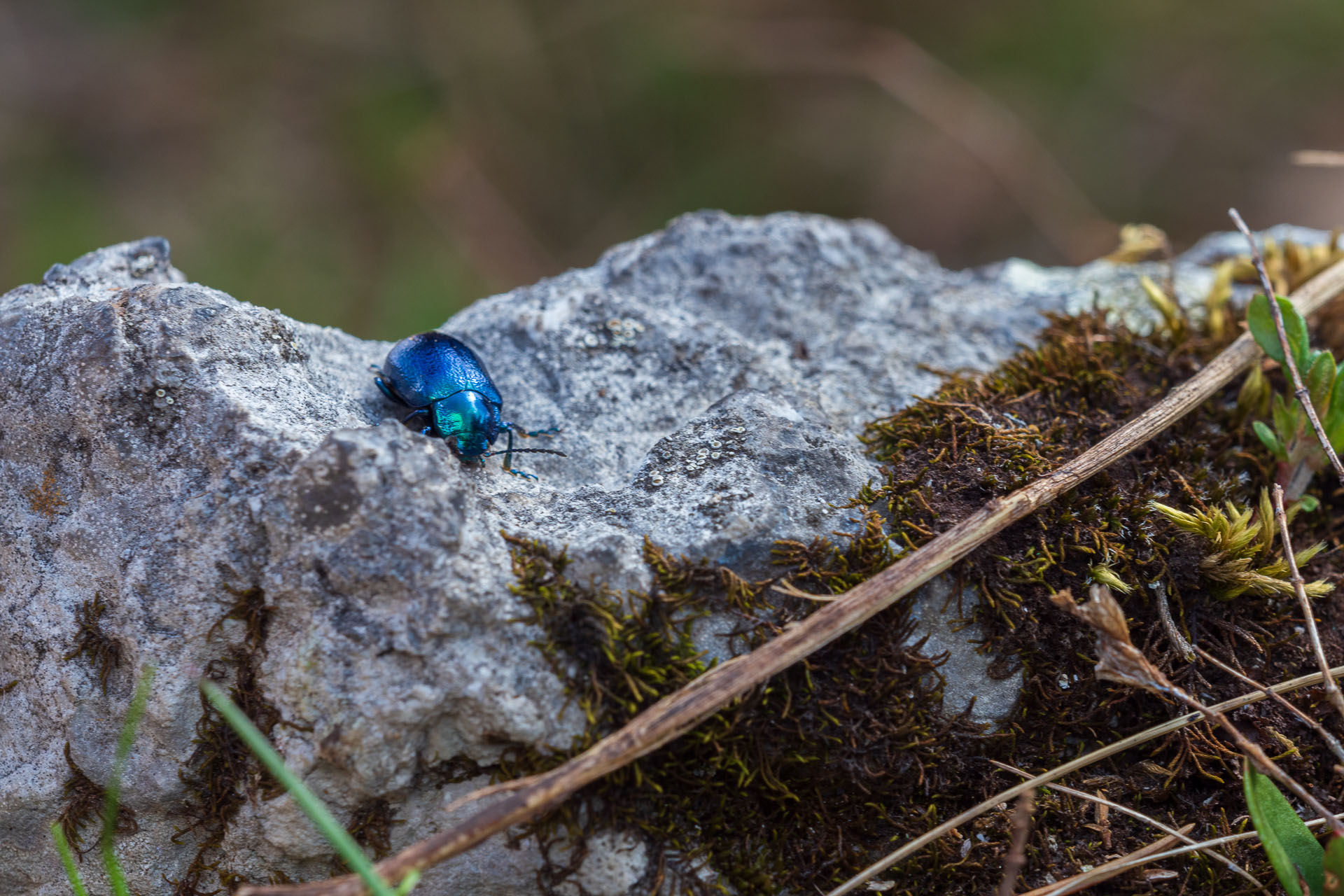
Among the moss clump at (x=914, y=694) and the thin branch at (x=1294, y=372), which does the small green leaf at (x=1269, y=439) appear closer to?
the thin branch at (x=1294, y=372)

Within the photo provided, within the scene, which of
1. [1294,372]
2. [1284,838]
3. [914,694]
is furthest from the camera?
[1294,372]

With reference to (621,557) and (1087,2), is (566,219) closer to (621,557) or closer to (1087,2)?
(1087,2)

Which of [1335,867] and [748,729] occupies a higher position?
[748,729]

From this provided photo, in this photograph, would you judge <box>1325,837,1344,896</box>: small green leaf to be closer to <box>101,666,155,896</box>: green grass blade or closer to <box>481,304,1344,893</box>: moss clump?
<box>481,304,1344,893</box>: moss clump

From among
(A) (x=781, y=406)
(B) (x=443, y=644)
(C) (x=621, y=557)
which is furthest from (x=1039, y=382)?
(B) (x=443, y=644)

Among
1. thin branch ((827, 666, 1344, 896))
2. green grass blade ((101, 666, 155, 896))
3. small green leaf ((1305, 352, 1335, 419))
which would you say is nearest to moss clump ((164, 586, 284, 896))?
green grass blade ((101, 666, 155, 896))

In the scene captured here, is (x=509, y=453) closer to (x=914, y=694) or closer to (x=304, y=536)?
(x=304, y=536)

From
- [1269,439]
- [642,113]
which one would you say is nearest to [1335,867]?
[1269,439]

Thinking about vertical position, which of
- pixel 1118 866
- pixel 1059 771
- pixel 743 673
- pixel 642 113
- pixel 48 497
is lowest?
pixel 1118 866

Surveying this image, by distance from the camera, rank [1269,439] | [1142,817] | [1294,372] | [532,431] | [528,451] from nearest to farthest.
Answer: [1142,817] → [1294,372] → [1269,439] → [528,451] → [532,431]
